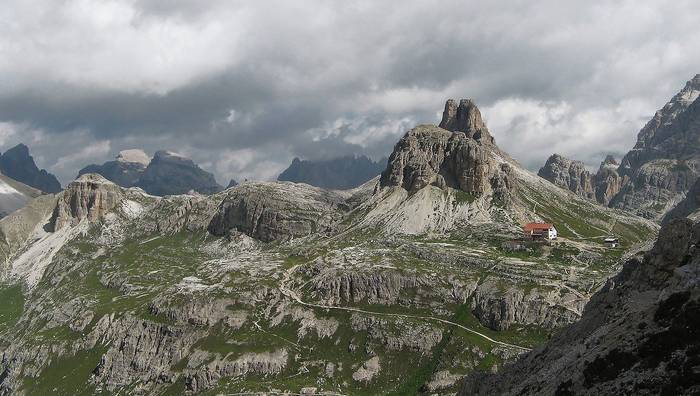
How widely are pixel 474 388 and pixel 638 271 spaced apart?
40.7 meters

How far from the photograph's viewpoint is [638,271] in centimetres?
10756

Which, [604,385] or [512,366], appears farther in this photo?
[512,366]

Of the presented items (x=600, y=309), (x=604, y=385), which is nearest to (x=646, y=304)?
(x=604, y=385)

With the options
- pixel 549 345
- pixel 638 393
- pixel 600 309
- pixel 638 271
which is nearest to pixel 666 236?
pixel 638 271

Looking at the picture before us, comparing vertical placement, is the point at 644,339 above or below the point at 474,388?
above

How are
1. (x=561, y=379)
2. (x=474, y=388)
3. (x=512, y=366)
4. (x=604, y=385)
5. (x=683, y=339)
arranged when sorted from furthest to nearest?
1. (x=474, y=388)
2. (x=512, y=366)
3. (x=561, y=379)
4. (x=604, y=385)
5. (x=683, y=339)

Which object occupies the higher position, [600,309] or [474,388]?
[600,309]

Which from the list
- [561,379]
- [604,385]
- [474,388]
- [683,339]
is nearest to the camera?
[683,339]

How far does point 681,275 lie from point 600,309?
30.7 m

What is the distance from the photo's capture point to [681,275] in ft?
241

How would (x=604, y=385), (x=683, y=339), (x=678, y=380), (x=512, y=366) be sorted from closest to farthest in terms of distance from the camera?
(x=678, y=380) → (x=683, y=339) → (x=604, y=385) → (x=512, y=366)

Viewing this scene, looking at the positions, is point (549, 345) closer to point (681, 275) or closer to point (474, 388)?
point (474, 388)

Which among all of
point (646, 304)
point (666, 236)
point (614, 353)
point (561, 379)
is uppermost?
point (666, 236)

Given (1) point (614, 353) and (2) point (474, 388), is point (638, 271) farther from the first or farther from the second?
(1) point (614, 353)
